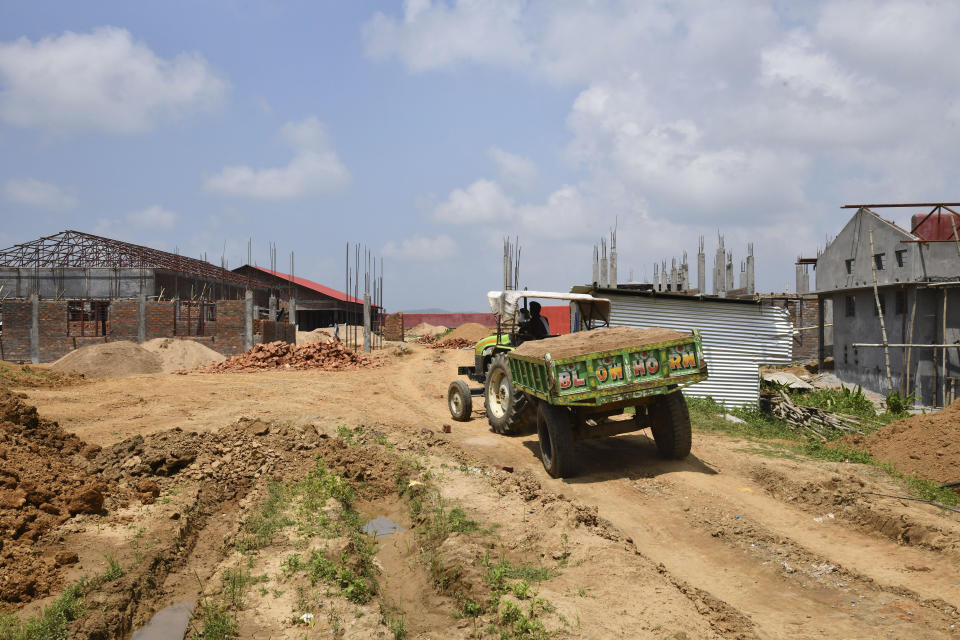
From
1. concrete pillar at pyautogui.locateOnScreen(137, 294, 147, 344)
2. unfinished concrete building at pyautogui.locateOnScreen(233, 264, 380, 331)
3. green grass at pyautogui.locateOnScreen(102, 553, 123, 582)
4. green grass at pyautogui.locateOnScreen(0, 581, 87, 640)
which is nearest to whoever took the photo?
green grass at pyautogui.locateOnScreen(0, 581, 87, 640)

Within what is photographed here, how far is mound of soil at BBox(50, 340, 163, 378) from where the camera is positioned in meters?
21.0

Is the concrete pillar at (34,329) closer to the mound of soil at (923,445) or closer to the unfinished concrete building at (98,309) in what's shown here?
the unfinished concrete building at (98,309)

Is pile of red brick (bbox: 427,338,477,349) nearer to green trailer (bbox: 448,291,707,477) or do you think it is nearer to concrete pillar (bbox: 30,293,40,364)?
concrete pillar (bbox: 30,293,40,364)

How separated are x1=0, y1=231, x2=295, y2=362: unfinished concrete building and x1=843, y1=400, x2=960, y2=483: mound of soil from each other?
73.1ft

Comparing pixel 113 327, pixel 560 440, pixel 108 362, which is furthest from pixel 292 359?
pixel 560 440

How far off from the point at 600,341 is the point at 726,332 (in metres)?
9.86

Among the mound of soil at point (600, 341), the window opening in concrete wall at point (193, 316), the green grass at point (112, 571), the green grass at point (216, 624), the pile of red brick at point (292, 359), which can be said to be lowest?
the green grass at point (216, 624)

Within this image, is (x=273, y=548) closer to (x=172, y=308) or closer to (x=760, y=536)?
(x=760, y=536)

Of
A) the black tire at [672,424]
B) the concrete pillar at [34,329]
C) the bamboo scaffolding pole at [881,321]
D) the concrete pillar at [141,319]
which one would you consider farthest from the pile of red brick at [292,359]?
the bamboo scaffolding pole at [881,321]

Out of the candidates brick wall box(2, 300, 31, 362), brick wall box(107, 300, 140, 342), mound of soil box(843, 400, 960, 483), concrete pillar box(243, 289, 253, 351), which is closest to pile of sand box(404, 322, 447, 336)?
concrete pillar box(243, 289, 253, 351)

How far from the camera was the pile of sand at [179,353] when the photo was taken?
2358 cm

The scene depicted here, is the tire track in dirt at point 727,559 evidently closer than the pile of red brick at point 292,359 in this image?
Yes

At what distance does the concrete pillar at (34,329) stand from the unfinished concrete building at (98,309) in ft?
0.11

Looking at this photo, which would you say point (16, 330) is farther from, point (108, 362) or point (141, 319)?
point (108, 362)
